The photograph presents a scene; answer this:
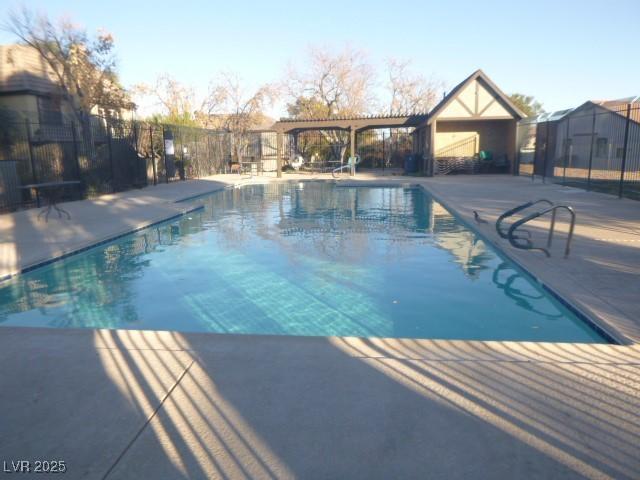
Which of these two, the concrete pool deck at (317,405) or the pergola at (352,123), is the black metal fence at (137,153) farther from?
the concrete pool deck at (317,405)

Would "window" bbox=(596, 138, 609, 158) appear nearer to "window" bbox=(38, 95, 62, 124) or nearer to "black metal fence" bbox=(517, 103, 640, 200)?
"black metal fence" bbox=(517, 103, 640, 200)

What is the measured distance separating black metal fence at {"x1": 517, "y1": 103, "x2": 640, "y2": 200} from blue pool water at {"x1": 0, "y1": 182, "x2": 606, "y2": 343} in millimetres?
11093

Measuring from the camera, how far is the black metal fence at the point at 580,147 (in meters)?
18.5

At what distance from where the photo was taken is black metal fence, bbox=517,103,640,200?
60.8 ft

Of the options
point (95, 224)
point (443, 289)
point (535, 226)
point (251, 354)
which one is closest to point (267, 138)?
point (95, 224)

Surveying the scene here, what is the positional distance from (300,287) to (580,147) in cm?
2313

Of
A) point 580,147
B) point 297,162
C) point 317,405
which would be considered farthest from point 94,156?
point 580,147

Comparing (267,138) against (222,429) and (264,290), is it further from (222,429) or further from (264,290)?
(222,429)

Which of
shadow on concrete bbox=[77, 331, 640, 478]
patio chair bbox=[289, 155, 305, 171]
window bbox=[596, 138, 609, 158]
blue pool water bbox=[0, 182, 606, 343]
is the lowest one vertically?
blue pool water bbox=[0, 182, 606, 343]

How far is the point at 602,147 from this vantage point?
23.1 metres

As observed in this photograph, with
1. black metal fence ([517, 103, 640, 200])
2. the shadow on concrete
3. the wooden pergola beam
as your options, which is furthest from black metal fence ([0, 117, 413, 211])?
the shadow on concrete

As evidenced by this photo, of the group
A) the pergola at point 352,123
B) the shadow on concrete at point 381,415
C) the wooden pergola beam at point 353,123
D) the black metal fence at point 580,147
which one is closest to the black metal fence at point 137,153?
the pergola at point 352,123

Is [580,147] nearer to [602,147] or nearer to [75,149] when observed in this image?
[602,147]

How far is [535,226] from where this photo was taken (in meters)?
9.09
